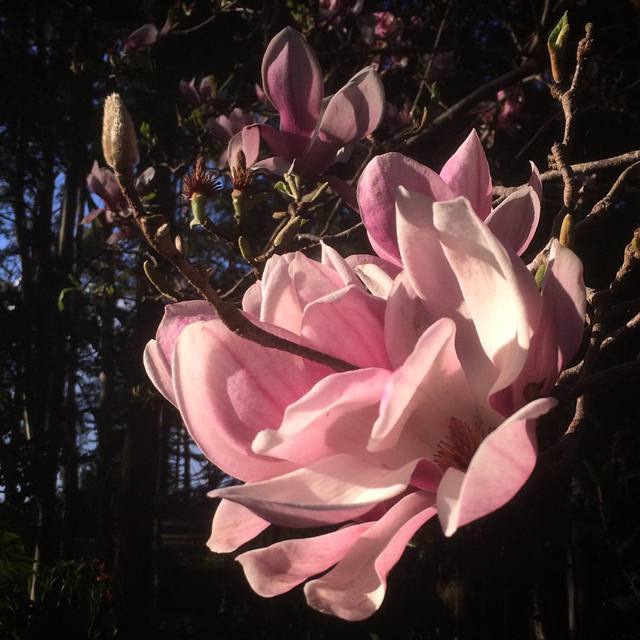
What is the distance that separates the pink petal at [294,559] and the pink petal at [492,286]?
0.38 ft

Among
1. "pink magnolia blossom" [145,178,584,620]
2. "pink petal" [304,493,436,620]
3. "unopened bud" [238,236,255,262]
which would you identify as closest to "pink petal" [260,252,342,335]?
"pink magnolia blossom" [145,178,584,620]

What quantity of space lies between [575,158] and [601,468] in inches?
45.9

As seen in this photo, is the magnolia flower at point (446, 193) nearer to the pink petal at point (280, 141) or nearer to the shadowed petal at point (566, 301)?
the shadowed petal at point (566, 301)

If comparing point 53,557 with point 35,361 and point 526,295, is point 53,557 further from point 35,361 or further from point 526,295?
point 526,295

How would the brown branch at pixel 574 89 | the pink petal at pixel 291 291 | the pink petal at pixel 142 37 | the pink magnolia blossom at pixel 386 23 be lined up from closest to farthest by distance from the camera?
the pink petal at pixel 291 291, the brown branch at pixel 574 89, the pink petal at pixel 142 37, the pink magnolia blossom at pixel 386 23

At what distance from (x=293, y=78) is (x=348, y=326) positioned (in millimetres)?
403

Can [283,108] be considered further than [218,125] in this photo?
No

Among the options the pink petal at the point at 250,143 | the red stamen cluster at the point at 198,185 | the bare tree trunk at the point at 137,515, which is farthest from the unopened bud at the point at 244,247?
the bare tree trunk at the point at 137,515

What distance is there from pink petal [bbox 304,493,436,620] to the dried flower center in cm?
2

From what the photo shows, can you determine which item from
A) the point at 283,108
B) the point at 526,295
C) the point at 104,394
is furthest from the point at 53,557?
the point at 526,295

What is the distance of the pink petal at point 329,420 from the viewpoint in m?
0.29

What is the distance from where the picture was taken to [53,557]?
4.42 meters

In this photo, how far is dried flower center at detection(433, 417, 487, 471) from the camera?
1.10ft

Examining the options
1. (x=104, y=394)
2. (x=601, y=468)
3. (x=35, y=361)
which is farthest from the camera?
(x=104, y=394)
